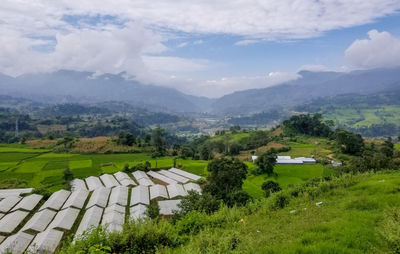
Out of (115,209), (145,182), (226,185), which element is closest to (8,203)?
(115,209)

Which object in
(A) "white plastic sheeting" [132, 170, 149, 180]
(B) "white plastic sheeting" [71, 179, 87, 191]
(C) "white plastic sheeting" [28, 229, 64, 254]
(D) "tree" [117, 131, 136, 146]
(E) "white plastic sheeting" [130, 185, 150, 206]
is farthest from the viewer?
(D) "tree" [117, 131, 136, 146]

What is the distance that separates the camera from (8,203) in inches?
781

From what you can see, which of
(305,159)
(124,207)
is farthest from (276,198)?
(305,159)

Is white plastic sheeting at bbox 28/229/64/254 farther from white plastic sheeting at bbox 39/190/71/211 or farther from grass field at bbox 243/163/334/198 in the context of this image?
grass field at bbox 243/163/334/198

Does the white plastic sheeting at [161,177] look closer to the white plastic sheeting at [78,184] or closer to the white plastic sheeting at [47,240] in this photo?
the white plastic sheeting at [78,184]

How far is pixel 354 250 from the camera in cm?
512

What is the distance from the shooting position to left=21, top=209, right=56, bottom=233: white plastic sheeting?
51.9 feet

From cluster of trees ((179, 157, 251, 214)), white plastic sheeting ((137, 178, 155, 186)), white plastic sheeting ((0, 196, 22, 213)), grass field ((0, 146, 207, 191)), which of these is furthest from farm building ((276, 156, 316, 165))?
white plastic sheeting ((0, 196, 22, 213))

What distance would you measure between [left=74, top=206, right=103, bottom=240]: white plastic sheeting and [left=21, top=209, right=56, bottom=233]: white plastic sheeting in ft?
8.21

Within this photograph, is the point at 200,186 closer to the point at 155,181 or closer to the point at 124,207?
the point at 155,181

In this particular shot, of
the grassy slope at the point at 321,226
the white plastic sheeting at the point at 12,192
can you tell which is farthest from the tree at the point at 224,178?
the white plastic sheeting at the point at 12,192

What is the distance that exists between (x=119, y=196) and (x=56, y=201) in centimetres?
531

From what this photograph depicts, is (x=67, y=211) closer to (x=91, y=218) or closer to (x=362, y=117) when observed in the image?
(x=91, y=218)

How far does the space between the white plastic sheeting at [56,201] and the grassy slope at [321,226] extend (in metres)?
17.0
